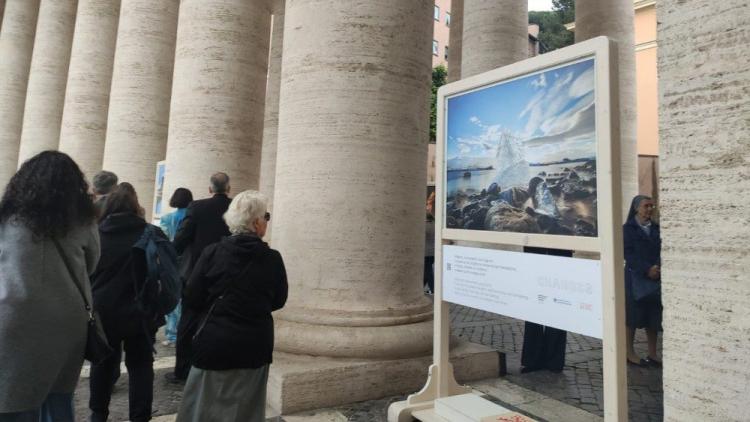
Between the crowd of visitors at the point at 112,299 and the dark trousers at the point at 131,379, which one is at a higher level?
the crowd of visitors at the point at 112,299

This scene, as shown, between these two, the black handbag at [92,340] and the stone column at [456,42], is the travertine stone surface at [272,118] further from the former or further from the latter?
the black handbag at [92,340]

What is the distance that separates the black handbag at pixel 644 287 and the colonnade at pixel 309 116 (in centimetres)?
267

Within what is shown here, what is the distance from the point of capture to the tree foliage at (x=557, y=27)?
49.2m

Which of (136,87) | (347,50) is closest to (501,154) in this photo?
(347,50)

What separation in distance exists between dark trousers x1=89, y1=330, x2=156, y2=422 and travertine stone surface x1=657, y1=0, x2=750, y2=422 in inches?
140

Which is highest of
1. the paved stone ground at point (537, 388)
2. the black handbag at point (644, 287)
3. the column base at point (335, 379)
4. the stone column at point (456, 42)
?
the stone column at point (456, 42)

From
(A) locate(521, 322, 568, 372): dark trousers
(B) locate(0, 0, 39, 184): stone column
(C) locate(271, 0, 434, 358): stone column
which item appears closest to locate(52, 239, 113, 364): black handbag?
(C) locate(271, 0, 434, 358): stone column

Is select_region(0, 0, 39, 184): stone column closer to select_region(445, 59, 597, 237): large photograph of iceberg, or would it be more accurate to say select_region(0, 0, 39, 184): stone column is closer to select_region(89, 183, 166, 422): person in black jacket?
select_region(89, 183, 166, 422): person in black jacket

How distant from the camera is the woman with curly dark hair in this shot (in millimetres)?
2549

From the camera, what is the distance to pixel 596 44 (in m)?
2.67

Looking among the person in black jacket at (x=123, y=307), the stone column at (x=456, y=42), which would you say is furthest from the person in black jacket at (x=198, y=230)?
the stone column at (x=456, y=42)

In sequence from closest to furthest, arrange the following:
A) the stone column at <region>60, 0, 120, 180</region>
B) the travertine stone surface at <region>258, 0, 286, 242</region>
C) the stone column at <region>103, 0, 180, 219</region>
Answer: the stone column at <region>103, 0, 180, 219</region>, the travertine stone surface at <region>258, 0, 286, 242</region>, the stone column at <region>60, 0, 120, 180</region>

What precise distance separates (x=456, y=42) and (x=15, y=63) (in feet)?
62.2

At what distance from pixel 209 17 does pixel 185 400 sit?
24.5 feet
